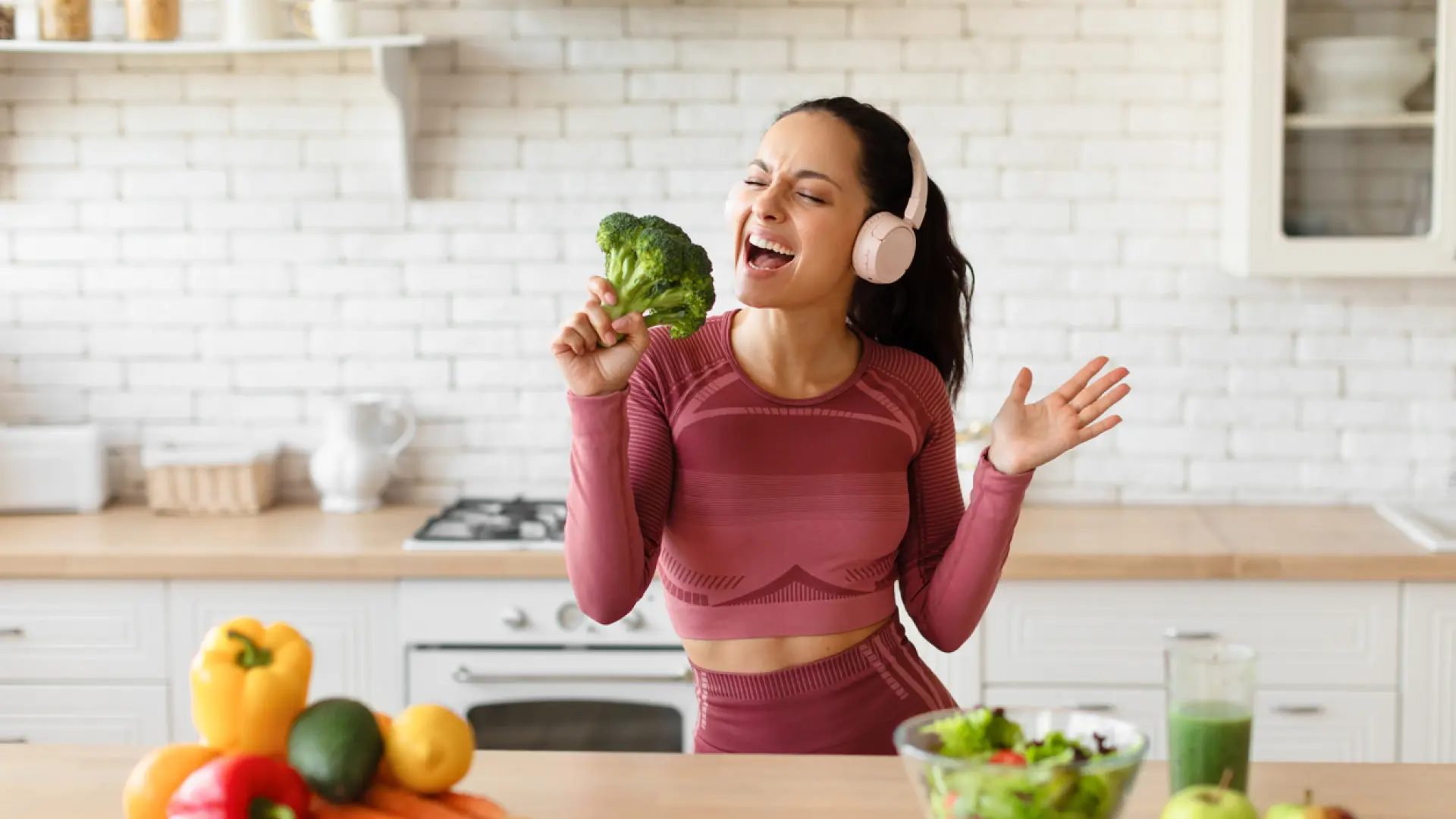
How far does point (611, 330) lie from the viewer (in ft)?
5.25

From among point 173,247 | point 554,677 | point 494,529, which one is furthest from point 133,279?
point 554,677

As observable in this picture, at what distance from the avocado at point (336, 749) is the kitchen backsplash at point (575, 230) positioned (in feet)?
7.22

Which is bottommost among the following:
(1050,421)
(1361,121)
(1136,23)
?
(1050,421)

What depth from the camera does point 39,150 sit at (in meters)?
3.46

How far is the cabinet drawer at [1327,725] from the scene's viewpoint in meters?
2.93

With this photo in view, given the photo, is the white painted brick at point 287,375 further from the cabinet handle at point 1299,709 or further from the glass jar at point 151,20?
the cabinet handle at point 1299,709

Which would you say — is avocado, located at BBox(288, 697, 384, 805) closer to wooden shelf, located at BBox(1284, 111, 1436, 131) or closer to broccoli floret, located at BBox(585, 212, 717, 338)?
broccoli floret, located at BBox(585, 212, 717, 338)

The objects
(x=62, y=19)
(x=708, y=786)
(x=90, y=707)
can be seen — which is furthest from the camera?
(x=62, y=19)

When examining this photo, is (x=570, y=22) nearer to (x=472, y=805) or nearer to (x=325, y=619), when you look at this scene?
(x=325, y=619)

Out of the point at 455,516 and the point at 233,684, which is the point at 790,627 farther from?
the point at 455,516

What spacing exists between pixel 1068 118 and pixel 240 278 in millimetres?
1886

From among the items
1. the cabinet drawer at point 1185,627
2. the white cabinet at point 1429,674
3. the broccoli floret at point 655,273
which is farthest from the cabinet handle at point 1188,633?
the broccoli floret at point 655,273

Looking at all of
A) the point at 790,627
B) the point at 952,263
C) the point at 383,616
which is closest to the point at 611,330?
the point at 790,627

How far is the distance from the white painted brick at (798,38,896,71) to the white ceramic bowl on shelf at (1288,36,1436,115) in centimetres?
75
